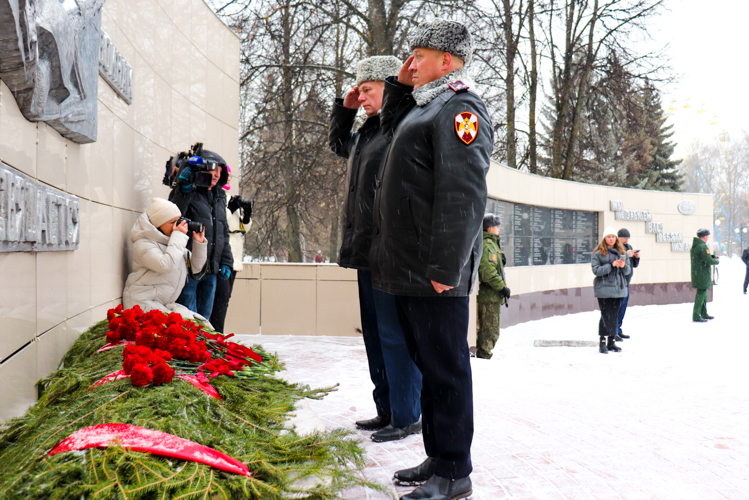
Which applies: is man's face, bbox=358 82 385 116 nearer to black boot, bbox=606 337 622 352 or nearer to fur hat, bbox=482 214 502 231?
fur hat, bbox=482 214 502 231

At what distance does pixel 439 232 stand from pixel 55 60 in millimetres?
1740

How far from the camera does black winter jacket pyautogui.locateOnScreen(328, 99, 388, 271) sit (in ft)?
11.2

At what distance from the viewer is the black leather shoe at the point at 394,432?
336 cm

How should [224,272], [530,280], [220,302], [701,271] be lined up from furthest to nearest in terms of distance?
[530,280] → [701,271] → [220,302] → [224,272]

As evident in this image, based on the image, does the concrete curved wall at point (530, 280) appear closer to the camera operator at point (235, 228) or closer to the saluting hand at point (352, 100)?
the camera operator at point (235, 228)

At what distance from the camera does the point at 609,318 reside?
25.6 feet

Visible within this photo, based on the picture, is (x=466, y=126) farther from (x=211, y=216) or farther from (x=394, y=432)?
(x=211, y=216)

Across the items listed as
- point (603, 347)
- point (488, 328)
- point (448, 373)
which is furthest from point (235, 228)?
point (603, 347)

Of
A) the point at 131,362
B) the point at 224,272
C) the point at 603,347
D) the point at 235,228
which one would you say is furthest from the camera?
the point at 603,347

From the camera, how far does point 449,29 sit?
8.58ft

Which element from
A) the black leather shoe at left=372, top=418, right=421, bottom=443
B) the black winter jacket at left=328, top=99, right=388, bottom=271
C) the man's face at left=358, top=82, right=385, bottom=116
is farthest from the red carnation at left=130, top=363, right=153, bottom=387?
the man's face at left=358, top=82, right=385, bottom=116

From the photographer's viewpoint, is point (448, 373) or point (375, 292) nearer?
point (448, 373)

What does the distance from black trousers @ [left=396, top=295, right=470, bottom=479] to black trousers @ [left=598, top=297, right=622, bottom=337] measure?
5784 mm

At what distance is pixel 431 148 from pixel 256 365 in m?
1.53
